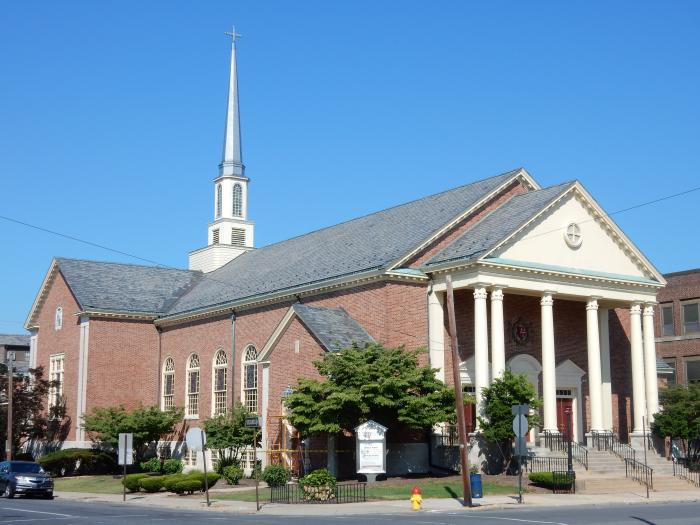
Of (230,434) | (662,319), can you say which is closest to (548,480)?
(230,434)

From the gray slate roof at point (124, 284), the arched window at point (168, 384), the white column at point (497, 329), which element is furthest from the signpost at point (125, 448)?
the gray slate roof at point (124, 284)

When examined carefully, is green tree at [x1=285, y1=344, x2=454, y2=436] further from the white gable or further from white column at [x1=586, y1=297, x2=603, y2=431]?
white column at [x1=586, y1=297, x2=603, y2=431]

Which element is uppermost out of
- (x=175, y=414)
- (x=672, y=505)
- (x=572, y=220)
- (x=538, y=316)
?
(x=572, y=220)

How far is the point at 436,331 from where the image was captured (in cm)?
4112

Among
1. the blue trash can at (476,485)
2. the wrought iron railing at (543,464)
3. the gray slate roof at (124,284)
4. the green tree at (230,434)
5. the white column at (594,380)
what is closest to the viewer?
the blue trash can at (476,485)

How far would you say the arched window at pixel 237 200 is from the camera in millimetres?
65562

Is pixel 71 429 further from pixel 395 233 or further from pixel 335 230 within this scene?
pixel 395 233

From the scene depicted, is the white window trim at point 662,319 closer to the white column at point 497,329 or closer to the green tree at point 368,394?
the white column at point 497,329

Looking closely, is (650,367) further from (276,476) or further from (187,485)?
(187,485)

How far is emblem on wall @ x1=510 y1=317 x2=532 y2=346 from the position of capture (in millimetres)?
43500

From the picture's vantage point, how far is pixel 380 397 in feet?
115

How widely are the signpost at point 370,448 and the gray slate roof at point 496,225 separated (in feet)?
28.0

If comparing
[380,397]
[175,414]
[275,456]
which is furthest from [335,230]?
[380,397]

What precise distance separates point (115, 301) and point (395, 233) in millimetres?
20424
